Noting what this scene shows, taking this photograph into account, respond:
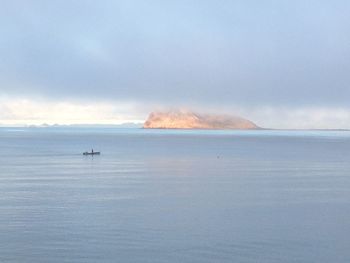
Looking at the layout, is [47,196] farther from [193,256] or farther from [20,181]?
[193,256]

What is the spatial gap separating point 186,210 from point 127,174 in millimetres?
21726

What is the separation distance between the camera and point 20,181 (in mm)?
42219

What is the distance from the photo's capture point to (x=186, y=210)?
2839 cm

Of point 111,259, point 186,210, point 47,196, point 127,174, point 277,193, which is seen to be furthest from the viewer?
point 127,174

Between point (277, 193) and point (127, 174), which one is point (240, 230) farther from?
point (127, 174)

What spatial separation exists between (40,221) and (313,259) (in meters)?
12.0

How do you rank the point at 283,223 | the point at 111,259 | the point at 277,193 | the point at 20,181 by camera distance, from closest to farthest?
the point at 111,259, the point at 283,223, the point at 277,193, the point at 20,181

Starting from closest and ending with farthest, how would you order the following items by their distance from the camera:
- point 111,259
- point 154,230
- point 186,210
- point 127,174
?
point 111,259 → point 154,230 → point 186,210 → point 127,174

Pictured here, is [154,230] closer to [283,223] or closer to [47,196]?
[283,223]

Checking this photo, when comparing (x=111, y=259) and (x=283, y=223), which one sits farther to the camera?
(x=283, y=223)

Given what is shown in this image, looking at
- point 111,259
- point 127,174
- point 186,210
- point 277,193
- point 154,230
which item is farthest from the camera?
point 127,174

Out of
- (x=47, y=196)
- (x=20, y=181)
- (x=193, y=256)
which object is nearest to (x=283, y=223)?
(x=193, y=256)

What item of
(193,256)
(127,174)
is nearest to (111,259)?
(193,256)

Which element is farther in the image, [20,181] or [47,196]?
[20,181]
